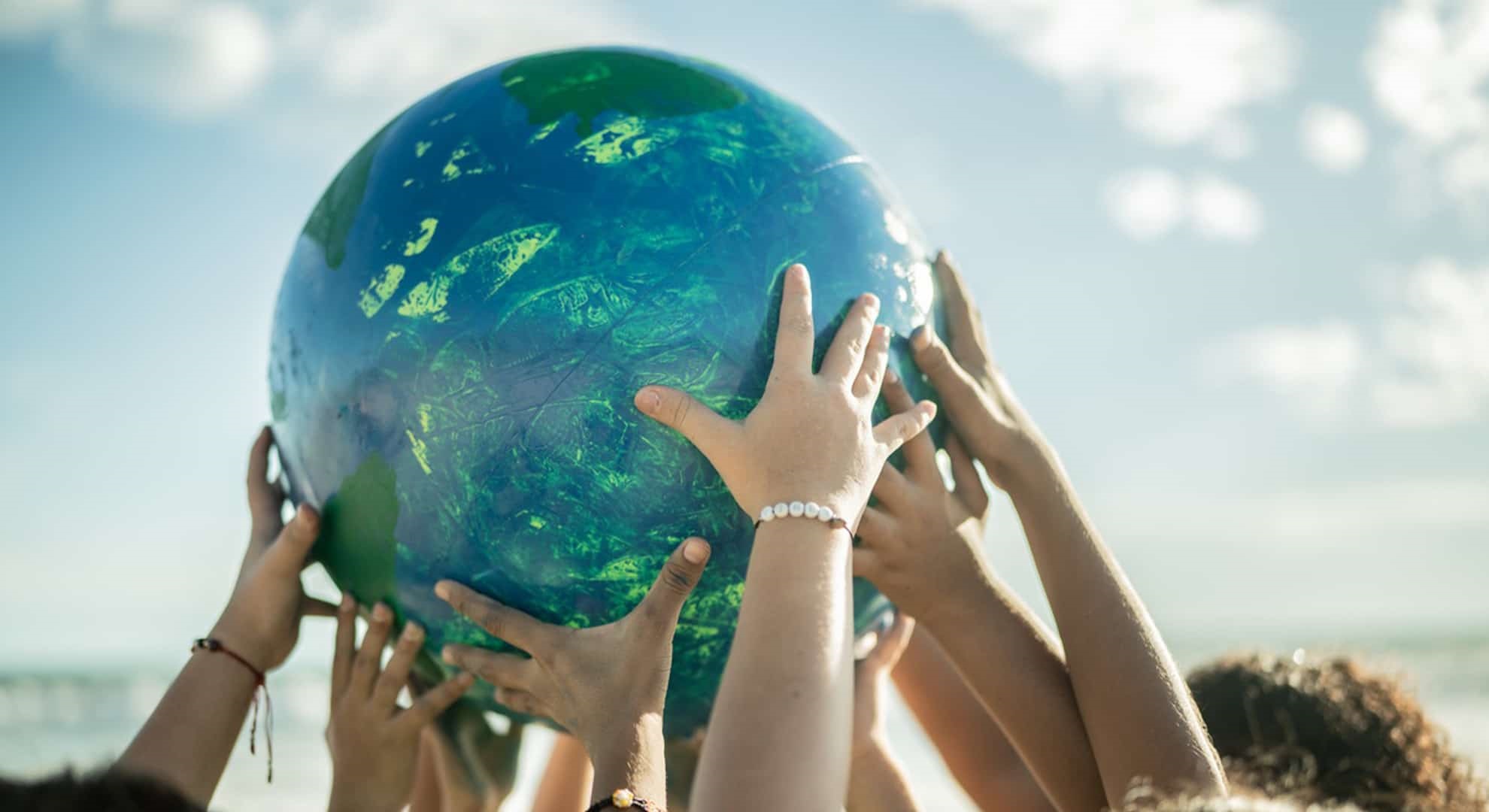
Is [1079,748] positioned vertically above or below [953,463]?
below

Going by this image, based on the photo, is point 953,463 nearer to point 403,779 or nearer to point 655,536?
point 655,536

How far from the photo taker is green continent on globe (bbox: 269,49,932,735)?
261 cm

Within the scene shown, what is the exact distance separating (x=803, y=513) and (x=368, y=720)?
158 cm

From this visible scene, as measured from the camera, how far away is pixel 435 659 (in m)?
3.06

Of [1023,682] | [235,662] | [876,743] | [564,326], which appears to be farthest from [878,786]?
[235,662]

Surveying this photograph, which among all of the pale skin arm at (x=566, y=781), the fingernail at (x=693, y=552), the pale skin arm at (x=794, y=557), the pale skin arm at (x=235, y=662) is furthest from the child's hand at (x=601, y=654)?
the pale skin arm at (x=566, y=781)

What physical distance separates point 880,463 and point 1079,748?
869 millimetres

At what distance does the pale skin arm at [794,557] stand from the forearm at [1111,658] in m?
0.49

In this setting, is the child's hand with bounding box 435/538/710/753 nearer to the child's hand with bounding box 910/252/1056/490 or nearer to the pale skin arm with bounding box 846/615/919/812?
the child's hand with bounding box 910/252/1056/490

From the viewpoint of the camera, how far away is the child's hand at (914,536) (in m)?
2.77

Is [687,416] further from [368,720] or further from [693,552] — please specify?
[368,720]

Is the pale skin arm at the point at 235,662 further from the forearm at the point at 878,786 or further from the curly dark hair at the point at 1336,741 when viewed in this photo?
the curly dark hair at the point at 1336,741

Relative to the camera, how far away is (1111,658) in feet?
8.70

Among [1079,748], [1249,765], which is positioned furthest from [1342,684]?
[1079,748]
